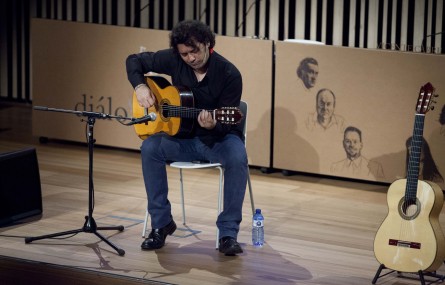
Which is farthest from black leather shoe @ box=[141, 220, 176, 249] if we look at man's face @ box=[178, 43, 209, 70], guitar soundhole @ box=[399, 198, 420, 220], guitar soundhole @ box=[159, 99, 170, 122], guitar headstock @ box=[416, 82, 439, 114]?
guitar headstock @ box=[416, 82, 439, 114]

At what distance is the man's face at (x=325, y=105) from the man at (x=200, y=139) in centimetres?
171

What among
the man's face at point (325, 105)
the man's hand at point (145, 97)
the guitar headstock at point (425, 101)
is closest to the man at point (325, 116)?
the man's face at point (325, 105)

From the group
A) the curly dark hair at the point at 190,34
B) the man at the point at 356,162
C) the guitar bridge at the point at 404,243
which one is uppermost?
the curly dark hair at the point at 190,34

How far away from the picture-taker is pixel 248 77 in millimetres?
7508

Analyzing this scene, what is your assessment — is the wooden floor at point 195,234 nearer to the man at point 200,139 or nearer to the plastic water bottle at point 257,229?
the plastic water bottle at point 257,229

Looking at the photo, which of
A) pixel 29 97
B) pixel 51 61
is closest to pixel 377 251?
pixel 51 61

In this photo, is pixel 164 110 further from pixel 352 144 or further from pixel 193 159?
pixel 352 144

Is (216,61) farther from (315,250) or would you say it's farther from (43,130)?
(43,130)

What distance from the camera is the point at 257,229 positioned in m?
5.57

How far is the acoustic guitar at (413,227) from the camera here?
187 inches

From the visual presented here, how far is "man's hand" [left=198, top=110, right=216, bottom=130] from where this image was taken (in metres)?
5.26

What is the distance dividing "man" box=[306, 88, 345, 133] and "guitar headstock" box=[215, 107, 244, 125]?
2.09 m

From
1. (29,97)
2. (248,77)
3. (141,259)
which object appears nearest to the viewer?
(141,259)

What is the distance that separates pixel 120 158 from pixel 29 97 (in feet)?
9.18
